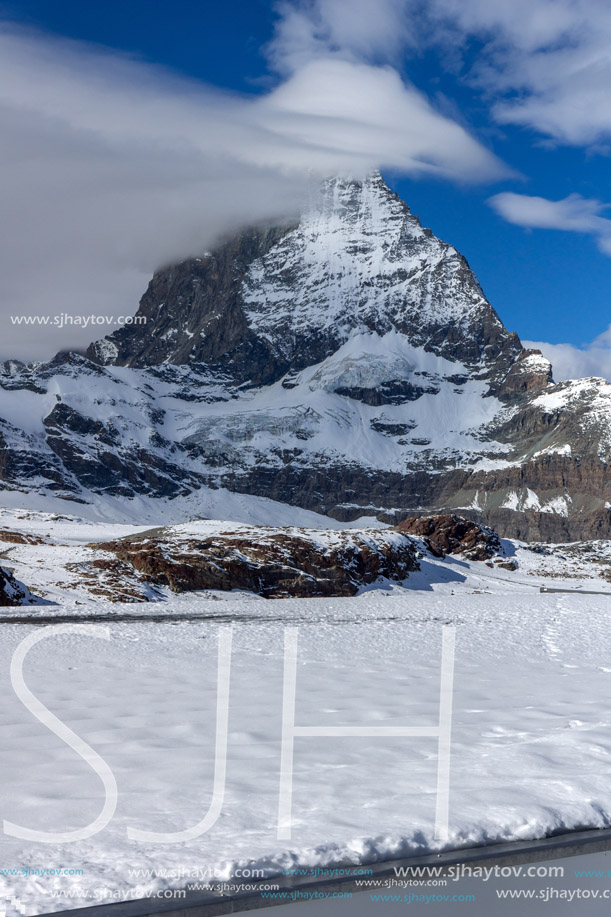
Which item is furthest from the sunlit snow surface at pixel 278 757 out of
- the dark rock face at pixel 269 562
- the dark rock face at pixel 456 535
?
the dark rock face at pixel 456 535

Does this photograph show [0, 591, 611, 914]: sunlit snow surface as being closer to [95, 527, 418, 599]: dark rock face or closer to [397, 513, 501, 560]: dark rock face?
[95, 527, 418, 599]: dark rock face

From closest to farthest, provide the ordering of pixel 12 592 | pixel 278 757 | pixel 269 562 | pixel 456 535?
pixel 278 757 < pixel 12 592 < pixel 269 562 < pixel 456 535

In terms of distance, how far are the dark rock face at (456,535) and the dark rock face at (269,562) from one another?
23.3 metres

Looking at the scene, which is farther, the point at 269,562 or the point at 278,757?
the point at 269,562

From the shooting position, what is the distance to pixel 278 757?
8.64 metres

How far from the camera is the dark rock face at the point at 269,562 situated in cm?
3862

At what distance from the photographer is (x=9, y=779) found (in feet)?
25.1

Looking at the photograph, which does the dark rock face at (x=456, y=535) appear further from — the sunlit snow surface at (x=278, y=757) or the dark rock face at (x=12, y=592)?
the sunlit snow surface at (x=278, y=757)

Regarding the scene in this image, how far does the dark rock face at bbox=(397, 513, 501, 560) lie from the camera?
75.9 m

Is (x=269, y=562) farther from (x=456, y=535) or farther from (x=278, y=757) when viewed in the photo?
(x=456, y=535)

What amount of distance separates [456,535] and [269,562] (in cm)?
3942

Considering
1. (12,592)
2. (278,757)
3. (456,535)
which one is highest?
(456,535)

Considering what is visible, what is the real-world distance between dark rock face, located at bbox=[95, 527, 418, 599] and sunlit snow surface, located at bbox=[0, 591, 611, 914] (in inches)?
786

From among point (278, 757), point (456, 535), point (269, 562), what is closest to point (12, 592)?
point (269, 562)
